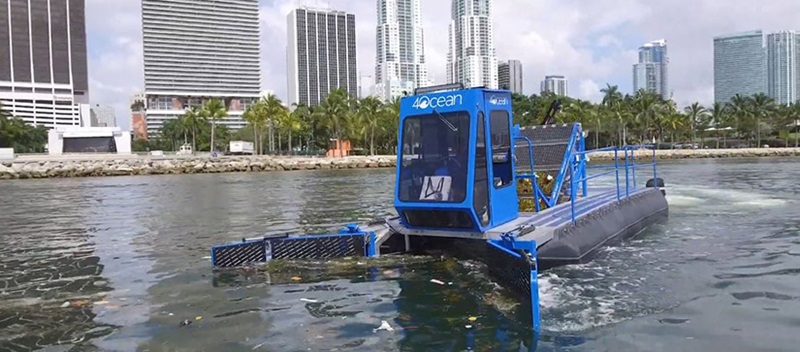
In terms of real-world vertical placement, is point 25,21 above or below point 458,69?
above

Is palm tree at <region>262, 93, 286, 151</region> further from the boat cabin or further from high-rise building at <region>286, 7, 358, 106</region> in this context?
high-rise building at <region>286, 7, 358, 106</region>

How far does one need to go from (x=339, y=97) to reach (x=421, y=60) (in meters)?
80.0

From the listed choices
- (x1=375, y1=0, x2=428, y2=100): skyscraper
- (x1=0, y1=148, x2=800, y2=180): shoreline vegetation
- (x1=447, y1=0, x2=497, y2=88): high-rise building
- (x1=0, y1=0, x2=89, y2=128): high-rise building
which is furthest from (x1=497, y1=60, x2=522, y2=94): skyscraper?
(x1=0, y1=0, x2=89, y2=128): high-rise building

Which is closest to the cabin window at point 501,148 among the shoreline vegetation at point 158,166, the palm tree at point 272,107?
the shoreline vegetation at point 158,166

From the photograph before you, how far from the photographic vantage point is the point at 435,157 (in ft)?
31.2

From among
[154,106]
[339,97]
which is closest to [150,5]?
[154,106]

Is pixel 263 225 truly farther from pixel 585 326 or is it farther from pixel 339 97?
pixel 339 97

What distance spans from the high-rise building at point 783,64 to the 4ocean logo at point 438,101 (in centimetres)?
17942

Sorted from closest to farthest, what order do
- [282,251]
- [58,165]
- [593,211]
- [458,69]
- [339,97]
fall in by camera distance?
[282,251]
[593,211]
[58,165]
[339,97]
[458,69]

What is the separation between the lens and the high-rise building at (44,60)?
564 ft

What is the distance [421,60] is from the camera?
163125 mm

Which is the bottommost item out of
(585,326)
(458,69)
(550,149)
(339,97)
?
(585,326)

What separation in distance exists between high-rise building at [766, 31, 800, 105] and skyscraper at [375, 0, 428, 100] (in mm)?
88872

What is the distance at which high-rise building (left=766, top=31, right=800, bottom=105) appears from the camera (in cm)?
16288
